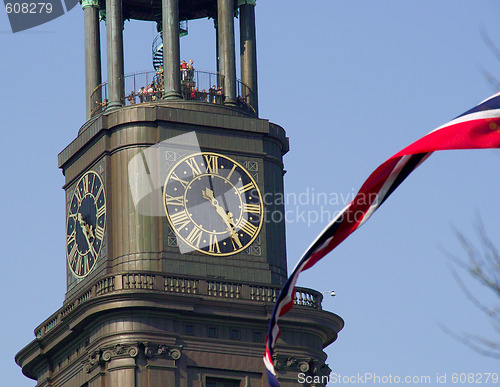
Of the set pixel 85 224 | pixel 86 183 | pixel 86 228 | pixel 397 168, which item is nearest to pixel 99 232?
pixel 86 228

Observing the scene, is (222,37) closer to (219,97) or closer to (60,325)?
(219,97)

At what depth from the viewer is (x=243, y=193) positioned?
63812 mm

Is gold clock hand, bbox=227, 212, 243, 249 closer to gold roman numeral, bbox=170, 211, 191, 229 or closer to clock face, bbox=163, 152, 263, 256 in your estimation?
clock face, bbox=163, 152, 263, 256

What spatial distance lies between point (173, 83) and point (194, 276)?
797 cm

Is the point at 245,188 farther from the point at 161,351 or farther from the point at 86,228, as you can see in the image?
the point at 161,351

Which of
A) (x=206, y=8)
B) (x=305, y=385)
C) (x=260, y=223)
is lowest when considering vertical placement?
(x=305, y=385)

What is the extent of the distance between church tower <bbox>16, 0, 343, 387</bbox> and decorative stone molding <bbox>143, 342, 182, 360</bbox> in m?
0.04

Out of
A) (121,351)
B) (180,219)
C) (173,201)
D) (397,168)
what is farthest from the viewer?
(173,201)

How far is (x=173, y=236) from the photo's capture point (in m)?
62.1

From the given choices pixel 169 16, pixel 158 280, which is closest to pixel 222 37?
pixel 169 16

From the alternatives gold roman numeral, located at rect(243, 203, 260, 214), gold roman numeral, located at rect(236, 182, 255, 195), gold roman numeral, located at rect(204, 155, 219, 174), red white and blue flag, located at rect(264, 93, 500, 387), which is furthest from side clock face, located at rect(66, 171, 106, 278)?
red white and blue flag, located at rect(264, 93, 500, 387)

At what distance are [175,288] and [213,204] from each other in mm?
3762

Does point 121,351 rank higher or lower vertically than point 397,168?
higher

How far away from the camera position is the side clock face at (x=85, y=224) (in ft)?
208
